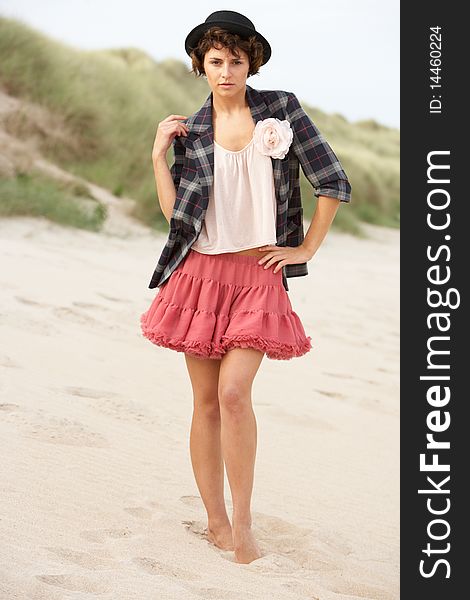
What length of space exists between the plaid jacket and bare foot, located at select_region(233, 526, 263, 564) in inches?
35.4

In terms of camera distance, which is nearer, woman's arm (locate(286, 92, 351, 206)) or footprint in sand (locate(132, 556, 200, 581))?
footprint in sand (locate(132, 556, 200, 581))

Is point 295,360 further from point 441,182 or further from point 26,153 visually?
point 26,153

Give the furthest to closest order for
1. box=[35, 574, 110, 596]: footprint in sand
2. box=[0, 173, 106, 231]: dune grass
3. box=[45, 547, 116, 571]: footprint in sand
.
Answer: box=[0, 173, 106, 231]: dune grass, box=[45, 547, 116, 571]: footprint in sand, box=[35, 574, 110, 596]: footprint in sand

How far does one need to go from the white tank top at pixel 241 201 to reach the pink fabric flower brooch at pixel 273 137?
4cm

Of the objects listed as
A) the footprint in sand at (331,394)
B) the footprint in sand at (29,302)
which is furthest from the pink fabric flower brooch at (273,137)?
the footprint in sand at (29,302)

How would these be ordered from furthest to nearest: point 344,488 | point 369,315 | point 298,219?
point 369,315 → point 344,488 → point 298,219

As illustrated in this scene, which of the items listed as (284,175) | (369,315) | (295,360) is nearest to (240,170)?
(284,175)

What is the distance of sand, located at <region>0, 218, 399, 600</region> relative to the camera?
3.29 meters

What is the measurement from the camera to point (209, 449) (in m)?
3.71

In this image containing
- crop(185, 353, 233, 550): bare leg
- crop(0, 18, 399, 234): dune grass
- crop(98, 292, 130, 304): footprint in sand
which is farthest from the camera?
crop(0, 18, 399, 234): dune grass

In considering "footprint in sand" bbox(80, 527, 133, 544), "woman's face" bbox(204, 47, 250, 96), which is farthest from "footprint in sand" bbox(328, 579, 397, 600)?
"woman's face" bbox(204, 47, 250, 96)

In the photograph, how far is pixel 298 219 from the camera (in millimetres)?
3680

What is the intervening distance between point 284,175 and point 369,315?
573 cm

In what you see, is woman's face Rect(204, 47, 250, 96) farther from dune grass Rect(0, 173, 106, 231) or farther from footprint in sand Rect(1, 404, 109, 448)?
dune grass Rect(0, 173, 106, 231)
